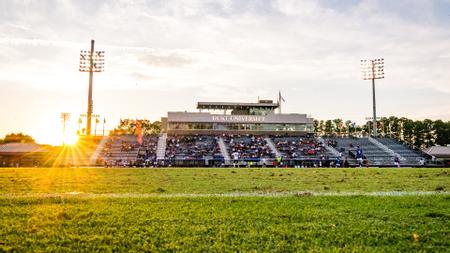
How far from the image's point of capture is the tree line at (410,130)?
123875mm

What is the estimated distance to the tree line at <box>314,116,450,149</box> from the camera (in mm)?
123875

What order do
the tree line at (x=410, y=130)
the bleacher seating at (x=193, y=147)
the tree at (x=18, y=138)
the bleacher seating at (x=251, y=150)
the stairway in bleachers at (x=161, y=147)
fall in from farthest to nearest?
the tree at (x=18, y=138) < the tree line at (x=410, y=130) < the stairway in bleachers at (x=161, y=147) < the bleacher seating at (x=193, y=147) < the bleacher seating at (x=251, y=150)

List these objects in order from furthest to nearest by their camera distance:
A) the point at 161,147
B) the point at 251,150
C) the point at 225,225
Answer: the point at 161,147, the point at 251,150, the point at 225,225

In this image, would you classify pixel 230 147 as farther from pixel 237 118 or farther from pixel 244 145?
pixel 237 118

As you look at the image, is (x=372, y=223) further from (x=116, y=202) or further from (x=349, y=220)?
(x=116, y=202)

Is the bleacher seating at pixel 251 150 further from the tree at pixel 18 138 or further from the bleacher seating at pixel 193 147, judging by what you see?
the tree at pixel 18 138

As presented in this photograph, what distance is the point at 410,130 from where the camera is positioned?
128625 mm

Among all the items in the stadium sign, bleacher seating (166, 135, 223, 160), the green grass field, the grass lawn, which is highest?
the stadium sign

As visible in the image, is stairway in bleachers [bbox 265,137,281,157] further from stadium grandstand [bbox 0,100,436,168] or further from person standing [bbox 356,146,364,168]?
person standing [bbox 356,146,364,168]

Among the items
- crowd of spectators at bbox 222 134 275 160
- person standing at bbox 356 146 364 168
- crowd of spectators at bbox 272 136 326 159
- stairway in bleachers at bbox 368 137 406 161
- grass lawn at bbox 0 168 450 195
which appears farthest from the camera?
stairway in bleachers at bbox 368 137 406 161

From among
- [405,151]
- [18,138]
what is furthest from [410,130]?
[18,138]

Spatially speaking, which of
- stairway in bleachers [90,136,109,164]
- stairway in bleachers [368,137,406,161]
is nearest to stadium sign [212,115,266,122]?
stairway in bleachers [90,136,109,164]

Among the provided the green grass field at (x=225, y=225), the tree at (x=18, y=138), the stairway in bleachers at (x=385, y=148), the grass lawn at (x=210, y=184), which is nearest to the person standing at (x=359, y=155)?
the stairway in bleachers at (x=385, y=148)

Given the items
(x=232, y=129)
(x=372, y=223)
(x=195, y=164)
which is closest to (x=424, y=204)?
(x=372, y=223)
